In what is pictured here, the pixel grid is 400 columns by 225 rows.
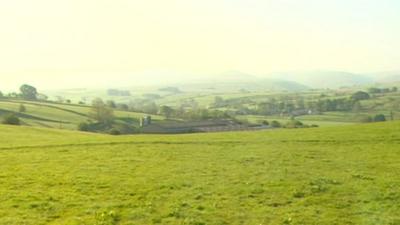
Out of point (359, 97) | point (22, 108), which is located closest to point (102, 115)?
point (22, 108)

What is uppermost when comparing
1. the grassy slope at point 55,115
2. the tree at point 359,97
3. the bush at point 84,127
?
the tree at point 359,97

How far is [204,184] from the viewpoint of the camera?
2127 centimetres

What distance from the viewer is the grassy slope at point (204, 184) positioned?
16.3 m

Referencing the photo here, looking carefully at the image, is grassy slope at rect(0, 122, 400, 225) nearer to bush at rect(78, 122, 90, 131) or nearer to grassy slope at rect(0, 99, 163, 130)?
bush at rect(78, 122, 90, 131)

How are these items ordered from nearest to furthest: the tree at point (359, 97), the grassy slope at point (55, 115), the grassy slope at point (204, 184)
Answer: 1. the grassy slope at point (204, 184)
2. the grassy slope at point (55, 115)
3. the tree at point (359, 97)

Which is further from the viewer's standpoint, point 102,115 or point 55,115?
point 55,115

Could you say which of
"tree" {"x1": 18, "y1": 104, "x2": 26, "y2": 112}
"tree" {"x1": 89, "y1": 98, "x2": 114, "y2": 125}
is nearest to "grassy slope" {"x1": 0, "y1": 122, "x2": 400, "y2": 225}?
"tree" {"x1": 89, "y1": 98, "x2": 114, "y2": 125}

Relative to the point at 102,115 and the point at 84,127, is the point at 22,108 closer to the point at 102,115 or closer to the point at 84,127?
the point at 102,115

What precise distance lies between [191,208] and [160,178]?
5.81 metres

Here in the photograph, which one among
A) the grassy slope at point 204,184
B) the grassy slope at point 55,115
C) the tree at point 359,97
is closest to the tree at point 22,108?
the grassy slope at point 55,115

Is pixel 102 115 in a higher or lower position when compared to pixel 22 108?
lower

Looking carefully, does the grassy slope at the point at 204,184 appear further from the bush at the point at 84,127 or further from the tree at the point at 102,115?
the tree at the point at 102,115

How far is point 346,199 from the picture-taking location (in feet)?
60.8

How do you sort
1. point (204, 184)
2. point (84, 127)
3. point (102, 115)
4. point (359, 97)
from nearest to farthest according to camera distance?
point (204, 184), point (84, 127), point (102, 115), point (359, 97)
